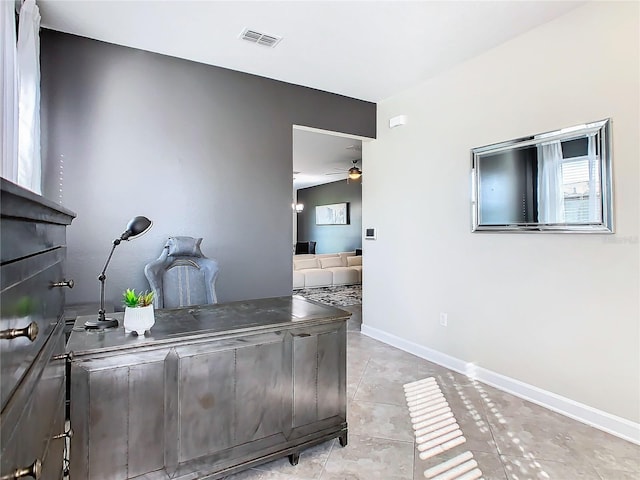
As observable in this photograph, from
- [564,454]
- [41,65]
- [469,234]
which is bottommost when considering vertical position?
[564,454]

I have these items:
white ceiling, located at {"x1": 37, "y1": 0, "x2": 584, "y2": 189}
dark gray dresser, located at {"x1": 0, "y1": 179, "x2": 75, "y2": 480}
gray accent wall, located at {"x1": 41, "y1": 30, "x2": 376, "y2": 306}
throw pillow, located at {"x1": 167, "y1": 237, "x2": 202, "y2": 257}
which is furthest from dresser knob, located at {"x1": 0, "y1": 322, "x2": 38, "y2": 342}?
gray accent wall, located at {"x1": 41, "y1": 30, "x2": 376, "y2": 306}

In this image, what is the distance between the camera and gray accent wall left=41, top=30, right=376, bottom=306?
2750mm

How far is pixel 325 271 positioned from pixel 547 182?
17.8ft

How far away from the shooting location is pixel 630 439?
7.07 ft

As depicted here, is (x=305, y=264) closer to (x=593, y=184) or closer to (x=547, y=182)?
(x=547, y=182)

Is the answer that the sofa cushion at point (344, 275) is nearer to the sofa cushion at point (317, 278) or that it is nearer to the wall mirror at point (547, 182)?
the sofa cushion at point (317, 278)

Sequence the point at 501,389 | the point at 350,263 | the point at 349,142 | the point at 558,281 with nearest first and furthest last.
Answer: the point at 558,281 → the point at 501,389 → the point at 349,142 → the point at 350,263

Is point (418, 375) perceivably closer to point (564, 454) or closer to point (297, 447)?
point (564, 454)

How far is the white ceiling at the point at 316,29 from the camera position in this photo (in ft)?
7.76

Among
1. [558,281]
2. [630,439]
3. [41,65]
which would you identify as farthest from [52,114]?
[630,439]

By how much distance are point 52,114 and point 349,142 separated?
408 cm

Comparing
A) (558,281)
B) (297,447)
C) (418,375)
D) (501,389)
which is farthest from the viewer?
(418,375)

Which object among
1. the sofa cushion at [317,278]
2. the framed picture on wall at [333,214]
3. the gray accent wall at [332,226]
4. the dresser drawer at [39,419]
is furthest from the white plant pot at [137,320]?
the framed picture on wall at [333,214]

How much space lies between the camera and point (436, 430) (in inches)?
89.7
